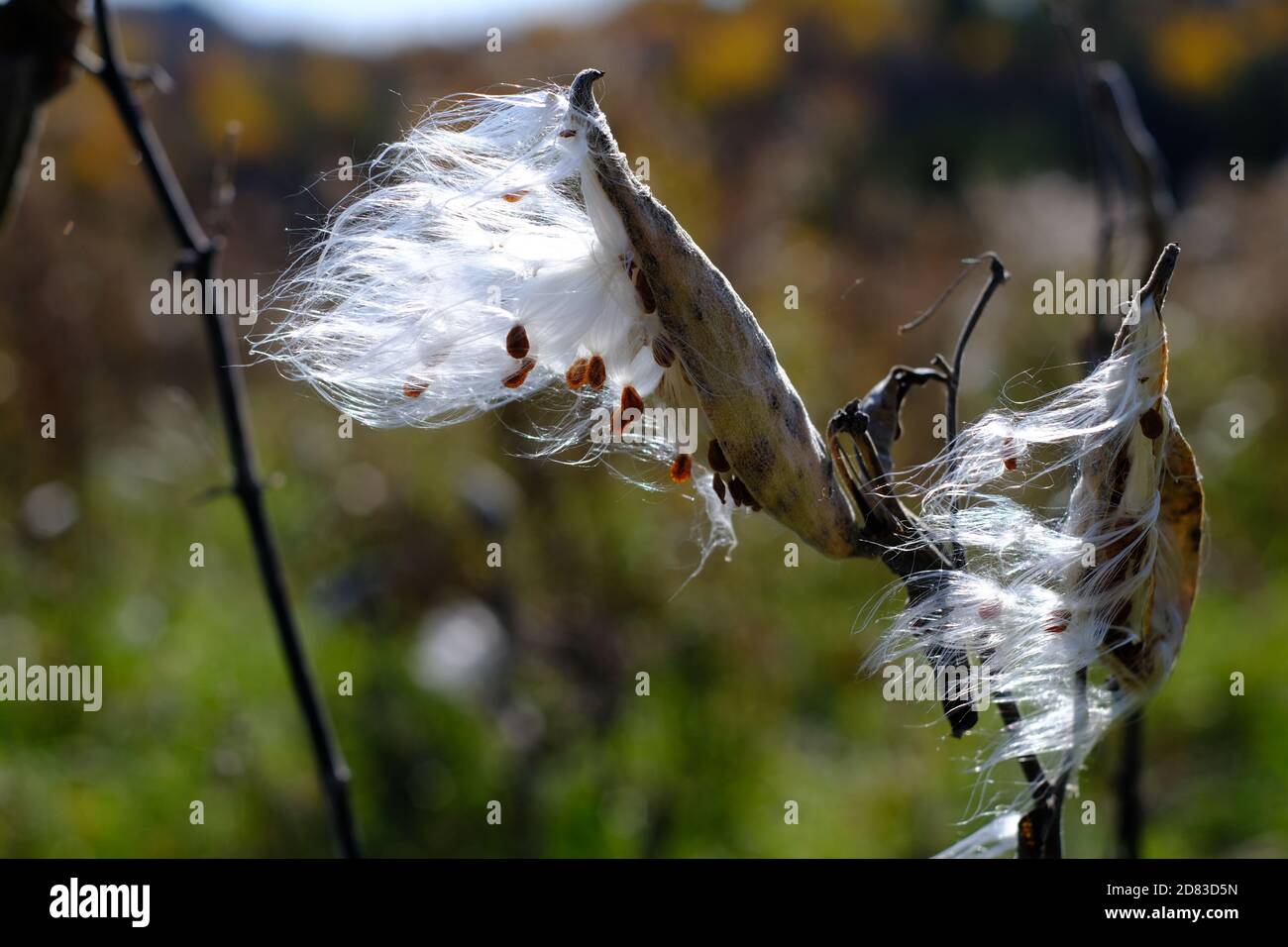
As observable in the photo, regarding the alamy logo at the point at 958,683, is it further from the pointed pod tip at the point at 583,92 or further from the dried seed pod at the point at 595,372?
the pointed pod tip at the point at 583,92

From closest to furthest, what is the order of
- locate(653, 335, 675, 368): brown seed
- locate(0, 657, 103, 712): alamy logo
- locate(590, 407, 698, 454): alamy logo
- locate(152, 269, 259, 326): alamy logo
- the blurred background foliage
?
locate(653, 335, 675, 368): brown seed, locate(590, 407, 698, 454): alamy logo, locate(152, 269, 259, 326): alamy logo, the blurred background foliage, locate(0, 657, 103, 712): alamy logo

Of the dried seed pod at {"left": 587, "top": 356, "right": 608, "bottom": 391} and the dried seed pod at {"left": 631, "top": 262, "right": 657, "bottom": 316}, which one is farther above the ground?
the dried seed pod at {"left": 631, "top": 262, "right": 657, "bottom": 316}

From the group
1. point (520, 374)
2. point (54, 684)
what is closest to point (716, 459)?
point (520, 374)

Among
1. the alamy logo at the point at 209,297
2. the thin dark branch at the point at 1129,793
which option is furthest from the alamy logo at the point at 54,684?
the thin dark branch at the point at 1129,793

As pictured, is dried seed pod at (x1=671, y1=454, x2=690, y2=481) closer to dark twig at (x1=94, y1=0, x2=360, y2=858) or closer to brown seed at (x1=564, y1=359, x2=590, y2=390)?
brown seed at (x1=564, y1=359, x2=590, y2=390)

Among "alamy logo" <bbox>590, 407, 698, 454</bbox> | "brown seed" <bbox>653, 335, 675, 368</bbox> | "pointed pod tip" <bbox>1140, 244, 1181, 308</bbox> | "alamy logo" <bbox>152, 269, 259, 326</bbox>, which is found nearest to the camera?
"pointed pod tip" <bbox>1140, 244, 1181, 308</bbox>

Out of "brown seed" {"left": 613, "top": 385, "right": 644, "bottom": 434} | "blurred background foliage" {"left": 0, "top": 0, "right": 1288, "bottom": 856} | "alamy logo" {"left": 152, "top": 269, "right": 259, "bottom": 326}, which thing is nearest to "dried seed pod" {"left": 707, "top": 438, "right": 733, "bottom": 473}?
"brown seed" {"left": 613, "top": 385, "right": 644, "bottom": 434}
